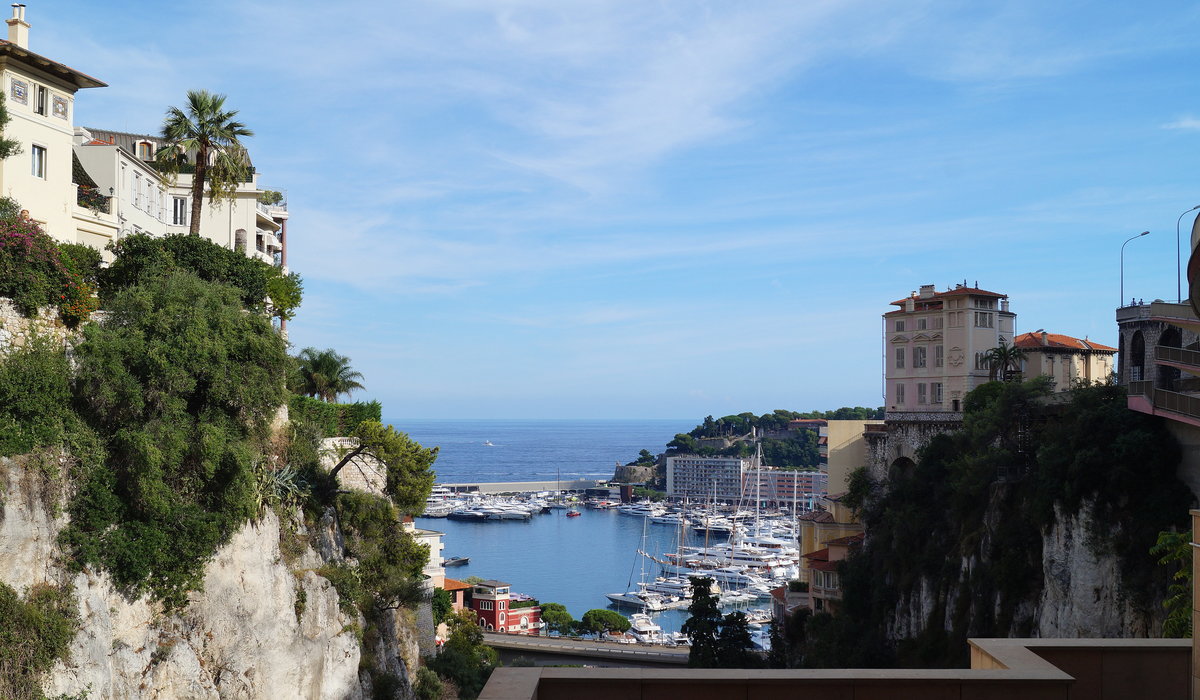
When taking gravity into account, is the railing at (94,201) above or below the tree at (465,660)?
above

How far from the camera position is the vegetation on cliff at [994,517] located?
25.3 m

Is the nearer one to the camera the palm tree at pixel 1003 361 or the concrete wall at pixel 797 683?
the concrete wall at pixel 797 683

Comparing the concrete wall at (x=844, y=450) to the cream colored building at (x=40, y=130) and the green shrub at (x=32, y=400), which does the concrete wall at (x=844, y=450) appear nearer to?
the cream colored building at (x=40, y=130)

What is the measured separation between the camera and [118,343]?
63.1 ft

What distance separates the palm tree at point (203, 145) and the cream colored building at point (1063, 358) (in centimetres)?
3443

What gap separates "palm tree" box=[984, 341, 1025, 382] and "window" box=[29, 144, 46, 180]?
117 feet

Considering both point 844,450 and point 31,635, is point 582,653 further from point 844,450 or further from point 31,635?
point 31,635

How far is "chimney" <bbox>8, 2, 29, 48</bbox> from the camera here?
23.7 metres

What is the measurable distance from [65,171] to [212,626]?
12159 millimetres

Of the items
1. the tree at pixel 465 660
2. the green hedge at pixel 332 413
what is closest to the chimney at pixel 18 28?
the green hedge at pixel 332 413

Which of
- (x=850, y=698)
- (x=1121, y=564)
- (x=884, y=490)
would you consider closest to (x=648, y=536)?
(x=884, y=490)

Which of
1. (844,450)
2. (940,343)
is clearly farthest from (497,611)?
(940,343)

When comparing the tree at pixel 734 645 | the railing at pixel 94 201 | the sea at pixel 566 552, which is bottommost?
the sea at pixel 566 552

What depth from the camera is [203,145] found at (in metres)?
26.2
